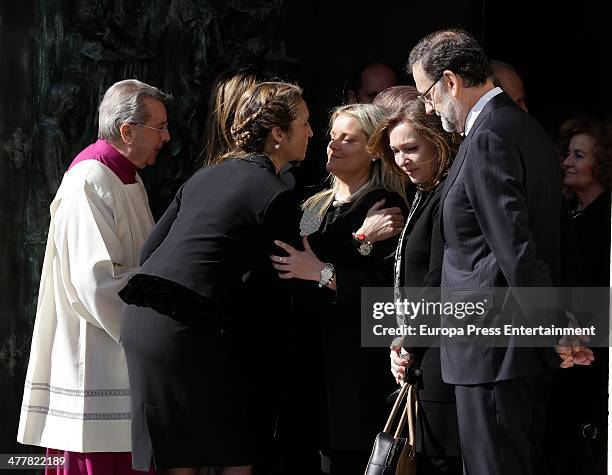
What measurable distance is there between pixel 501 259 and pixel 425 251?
598mm

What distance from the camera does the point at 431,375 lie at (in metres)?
4.18

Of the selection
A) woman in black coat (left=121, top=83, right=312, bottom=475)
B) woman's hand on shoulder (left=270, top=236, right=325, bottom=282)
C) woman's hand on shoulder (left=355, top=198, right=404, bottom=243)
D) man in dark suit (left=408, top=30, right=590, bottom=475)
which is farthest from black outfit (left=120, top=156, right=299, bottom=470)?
man in dark suit (left=408, top=30, right=590, bottom=475)

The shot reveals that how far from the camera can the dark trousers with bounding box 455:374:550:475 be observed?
12.4 feet

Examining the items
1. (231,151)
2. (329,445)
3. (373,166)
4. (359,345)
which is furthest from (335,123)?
(329,445)

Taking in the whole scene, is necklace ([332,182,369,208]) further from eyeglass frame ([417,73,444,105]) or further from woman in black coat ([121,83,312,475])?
eyeglass frame ([417,73,444,105])

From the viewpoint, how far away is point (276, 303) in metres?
4.72

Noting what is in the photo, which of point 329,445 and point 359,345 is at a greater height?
point 359,345

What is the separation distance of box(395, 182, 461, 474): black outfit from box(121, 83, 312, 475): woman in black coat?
49cm

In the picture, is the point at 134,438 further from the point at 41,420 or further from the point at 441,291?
the point at 441,291

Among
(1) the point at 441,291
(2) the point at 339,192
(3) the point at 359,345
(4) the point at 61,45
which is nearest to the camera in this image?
(1) the point at 441,291

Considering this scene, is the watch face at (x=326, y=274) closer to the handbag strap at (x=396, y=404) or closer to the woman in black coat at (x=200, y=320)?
the woman in black coat at (x=200, y=320)

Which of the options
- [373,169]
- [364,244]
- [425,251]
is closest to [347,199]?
[373,169]

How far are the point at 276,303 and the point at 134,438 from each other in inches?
30.9

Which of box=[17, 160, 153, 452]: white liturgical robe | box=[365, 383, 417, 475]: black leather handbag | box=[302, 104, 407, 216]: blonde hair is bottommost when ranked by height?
box=[365, 383, 417, 475]: black leather handbag
